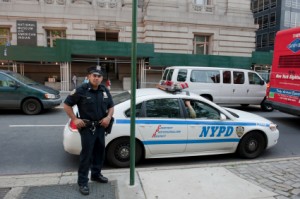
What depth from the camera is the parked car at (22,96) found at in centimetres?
904

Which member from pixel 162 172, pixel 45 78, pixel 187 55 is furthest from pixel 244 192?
pixel 45 78

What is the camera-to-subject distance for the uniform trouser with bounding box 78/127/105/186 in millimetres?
3396

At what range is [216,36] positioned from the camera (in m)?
23.9

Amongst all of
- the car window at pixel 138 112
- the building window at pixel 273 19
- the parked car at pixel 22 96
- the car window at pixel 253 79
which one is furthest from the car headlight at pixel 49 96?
the building window at pixel 273 19

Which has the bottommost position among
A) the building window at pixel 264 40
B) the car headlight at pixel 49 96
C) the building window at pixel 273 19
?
the car headlight at pixel 49 96

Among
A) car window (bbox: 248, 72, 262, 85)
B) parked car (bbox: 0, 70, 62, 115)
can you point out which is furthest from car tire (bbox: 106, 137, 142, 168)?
car window (bbox: 248, 72, 262, 85)

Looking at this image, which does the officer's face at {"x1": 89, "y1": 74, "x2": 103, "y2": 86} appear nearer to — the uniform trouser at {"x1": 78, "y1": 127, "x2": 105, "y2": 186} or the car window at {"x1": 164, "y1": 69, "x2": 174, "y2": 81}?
the uniform trouser at {"x1": 78, "y1": 127, "x2": 105, "y2": 186}

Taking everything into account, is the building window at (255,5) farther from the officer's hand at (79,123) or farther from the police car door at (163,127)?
the officer's hand at (79,123)

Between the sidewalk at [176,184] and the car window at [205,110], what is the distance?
1.02m

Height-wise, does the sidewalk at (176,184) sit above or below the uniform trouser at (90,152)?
below

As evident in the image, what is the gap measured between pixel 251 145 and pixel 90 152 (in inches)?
138

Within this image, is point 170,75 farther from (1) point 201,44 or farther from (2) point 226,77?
(1) point 201,44

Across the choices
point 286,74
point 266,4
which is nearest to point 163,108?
point 286,74

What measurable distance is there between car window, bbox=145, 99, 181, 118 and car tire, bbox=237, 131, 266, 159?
1573 millimetres
